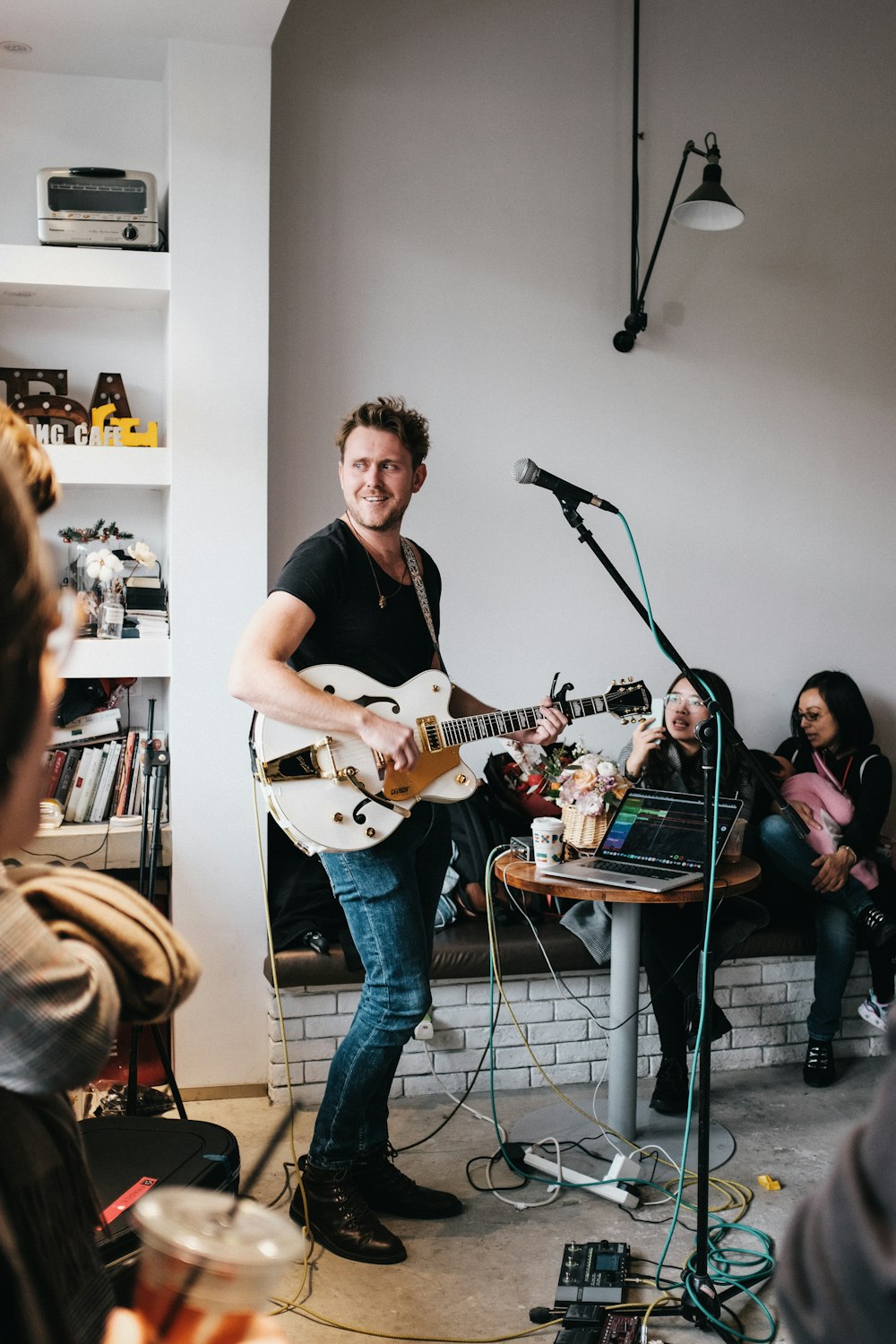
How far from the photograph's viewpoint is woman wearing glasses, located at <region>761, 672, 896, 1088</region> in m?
3.66

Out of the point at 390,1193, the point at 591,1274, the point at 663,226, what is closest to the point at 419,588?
the point at 390,1193

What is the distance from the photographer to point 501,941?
350cm

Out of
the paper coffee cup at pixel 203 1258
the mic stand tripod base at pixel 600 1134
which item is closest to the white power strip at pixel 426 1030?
the mic stand tripod base at pixel 600 1134

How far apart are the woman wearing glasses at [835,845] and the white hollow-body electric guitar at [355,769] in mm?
1277

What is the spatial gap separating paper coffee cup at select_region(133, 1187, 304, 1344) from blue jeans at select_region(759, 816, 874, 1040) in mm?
3205

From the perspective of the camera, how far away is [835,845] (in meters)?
3.81

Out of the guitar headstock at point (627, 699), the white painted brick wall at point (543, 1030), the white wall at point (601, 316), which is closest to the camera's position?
the guitar headstock at point (627, 699)

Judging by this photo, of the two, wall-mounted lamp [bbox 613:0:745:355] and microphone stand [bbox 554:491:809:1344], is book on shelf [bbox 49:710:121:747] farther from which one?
wall-mounted lamp [bbox 613:0:745:355]

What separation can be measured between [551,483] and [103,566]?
1604 mm

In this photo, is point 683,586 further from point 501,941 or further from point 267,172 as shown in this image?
point 267,172

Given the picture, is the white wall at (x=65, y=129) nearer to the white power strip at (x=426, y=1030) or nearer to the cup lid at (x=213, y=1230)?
the white power strip at (x=426, y=1030)

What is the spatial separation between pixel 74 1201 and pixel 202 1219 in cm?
20

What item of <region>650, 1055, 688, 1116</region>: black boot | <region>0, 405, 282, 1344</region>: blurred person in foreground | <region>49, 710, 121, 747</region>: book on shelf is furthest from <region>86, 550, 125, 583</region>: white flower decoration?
<region>0, 405, 282, 1344</region>: blurred person in foreground

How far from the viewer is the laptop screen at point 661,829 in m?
3.10
